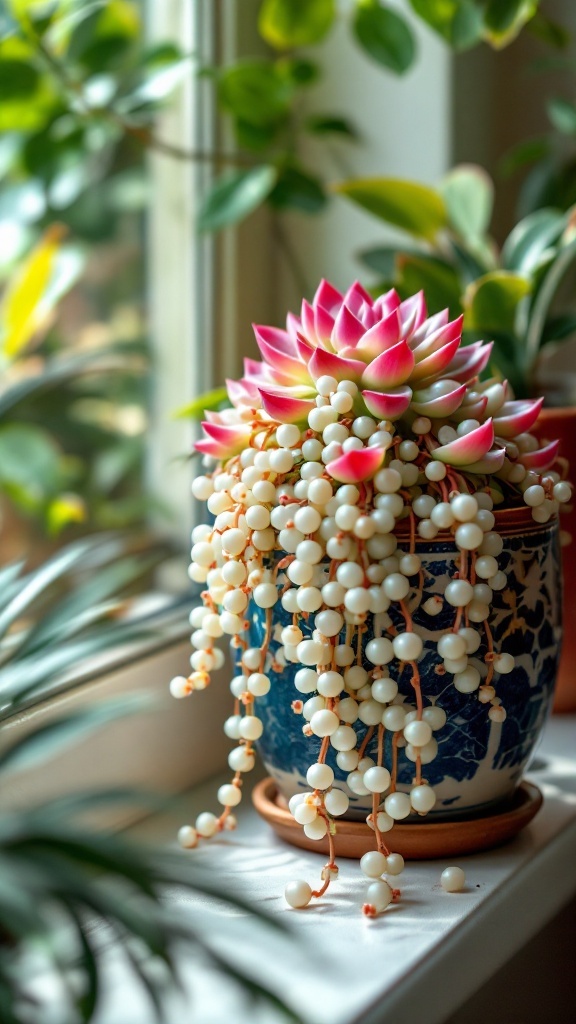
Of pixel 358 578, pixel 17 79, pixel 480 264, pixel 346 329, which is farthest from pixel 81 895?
pixel 17 79

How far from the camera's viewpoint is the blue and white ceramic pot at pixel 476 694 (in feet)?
1.76

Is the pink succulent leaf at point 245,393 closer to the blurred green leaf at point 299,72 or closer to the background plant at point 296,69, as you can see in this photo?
the background plant at point 296,69

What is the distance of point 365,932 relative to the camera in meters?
0.52

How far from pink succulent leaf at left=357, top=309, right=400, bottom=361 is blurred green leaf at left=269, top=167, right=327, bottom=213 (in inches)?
14.2

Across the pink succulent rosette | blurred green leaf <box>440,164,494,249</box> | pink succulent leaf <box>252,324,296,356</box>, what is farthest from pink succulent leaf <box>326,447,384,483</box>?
blurred green leaf <box>440,164,494,249</box>

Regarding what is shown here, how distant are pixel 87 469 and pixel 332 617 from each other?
88 centimetres

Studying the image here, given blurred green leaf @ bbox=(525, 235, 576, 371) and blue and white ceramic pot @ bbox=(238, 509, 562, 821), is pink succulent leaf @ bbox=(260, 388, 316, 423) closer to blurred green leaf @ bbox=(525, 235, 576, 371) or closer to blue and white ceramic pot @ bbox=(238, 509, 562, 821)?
blue and white ceramic pot @ bbox=(238, 509, 562, 821)

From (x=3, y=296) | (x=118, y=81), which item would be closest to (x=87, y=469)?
(x=3, y=296)

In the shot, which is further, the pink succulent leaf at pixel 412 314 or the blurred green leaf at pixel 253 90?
the blurred green leaf at pixel 253 90

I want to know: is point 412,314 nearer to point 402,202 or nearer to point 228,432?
point 228,432

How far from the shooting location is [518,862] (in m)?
0.58

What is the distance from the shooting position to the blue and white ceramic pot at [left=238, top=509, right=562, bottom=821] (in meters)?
0.54

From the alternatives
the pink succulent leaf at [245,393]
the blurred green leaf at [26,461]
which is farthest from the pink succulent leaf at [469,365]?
the blurred green leaf at [26,461]

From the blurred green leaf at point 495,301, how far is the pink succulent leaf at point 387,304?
0.50 feet
